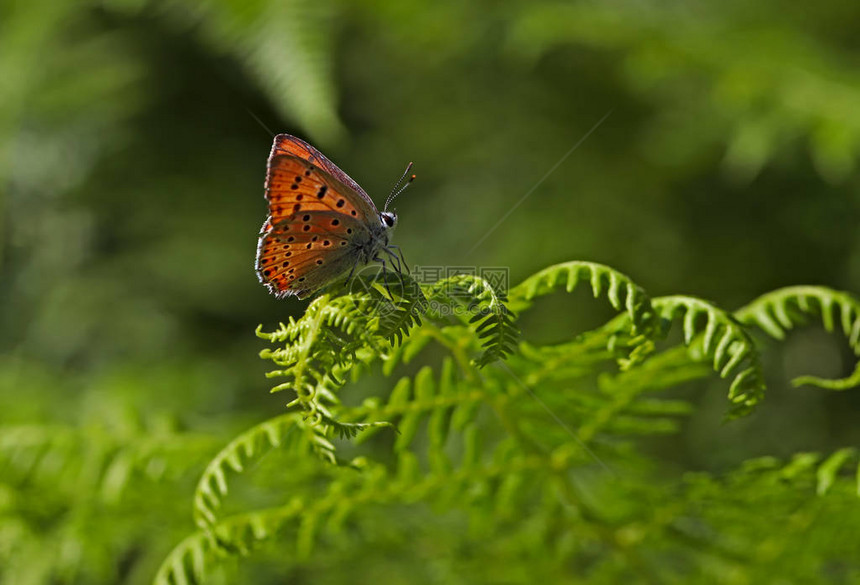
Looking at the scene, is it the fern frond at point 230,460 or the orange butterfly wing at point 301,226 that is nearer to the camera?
the fern frond at point 230,460

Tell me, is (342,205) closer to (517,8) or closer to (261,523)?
(261,523)

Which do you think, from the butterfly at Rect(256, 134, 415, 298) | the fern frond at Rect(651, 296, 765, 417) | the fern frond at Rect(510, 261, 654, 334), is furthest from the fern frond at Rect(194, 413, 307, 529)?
the fern frond at Rect(651, 296, 765, 417)

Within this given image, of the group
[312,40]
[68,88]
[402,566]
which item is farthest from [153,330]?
[402,566]

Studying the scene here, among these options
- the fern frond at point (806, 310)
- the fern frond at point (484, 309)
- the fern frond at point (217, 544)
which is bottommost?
the fern frond at point (217, 544)

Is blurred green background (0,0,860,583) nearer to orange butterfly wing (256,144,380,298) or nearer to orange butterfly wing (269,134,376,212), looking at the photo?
orange butterfly wing (256,144,380,298)

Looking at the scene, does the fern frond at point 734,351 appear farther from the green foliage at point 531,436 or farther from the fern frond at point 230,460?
Answer: the fern frond at point 230,460

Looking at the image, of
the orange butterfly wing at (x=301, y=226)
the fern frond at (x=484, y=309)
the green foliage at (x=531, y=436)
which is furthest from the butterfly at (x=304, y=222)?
the fern frond at (x=484, y=309)
